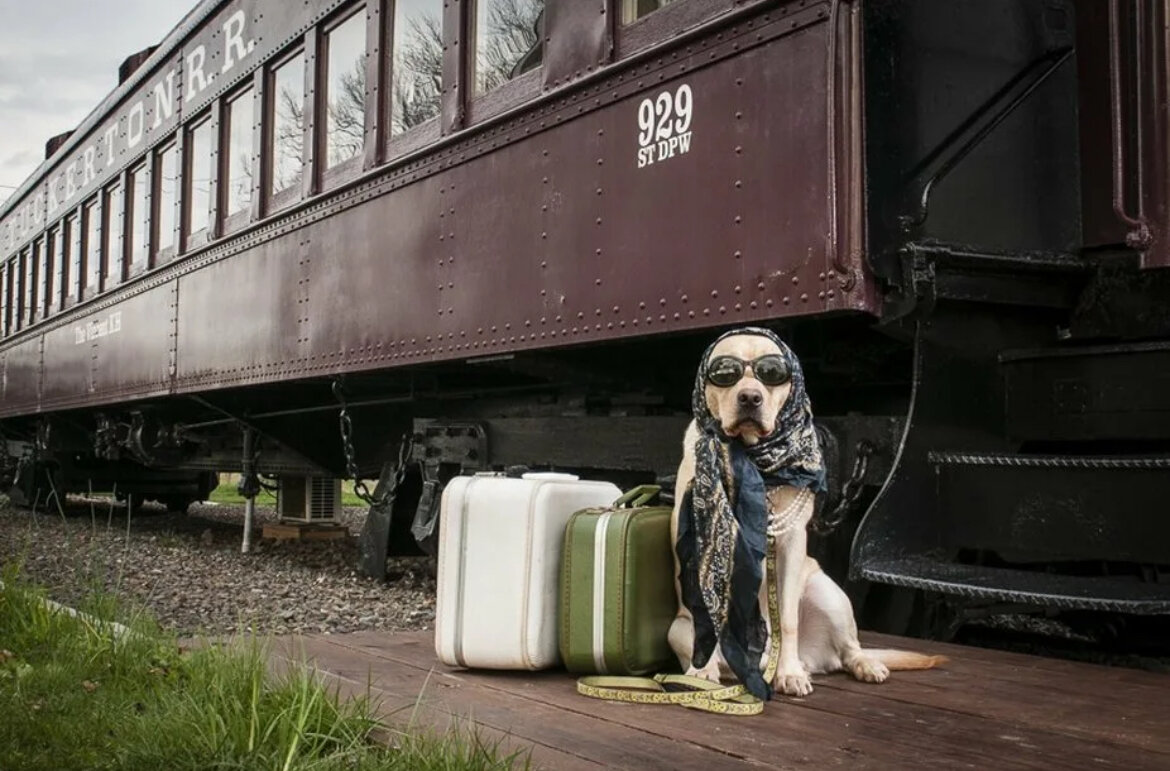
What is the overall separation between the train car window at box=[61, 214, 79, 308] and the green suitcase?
33.4 ft

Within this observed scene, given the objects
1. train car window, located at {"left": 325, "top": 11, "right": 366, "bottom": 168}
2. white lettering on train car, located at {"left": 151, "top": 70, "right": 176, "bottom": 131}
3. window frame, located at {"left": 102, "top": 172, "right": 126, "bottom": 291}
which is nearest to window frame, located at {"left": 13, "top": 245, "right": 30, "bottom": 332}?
window frame, located at {"left": 102, "top": 172, "right": 126, "bottom": 291}

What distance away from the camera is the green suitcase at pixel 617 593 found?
2.68 m

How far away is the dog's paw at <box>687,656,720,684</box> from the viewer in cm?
256

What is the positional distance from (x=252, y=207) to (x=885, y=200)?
4933 mm

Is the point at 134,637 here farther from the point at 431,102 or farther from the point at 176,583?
the point at 176,583

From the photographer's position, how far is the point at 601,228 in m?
4.26

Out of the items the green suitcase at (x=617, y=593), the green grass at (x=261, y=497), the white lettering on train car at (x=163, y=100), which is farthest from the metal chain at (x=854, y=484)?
the green grass at (x=261, y=497)

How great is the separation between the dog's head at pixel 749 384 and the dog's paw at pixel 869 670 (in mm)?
588

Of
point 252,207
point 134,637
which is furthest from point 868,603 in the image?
point 252,207

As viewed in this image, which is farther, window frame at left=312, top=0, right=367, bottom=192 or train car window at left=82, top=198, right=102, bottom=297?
train car window at left=82, top=198, right=102, bottom=297

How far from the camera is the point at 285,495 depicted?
1080 centimetres

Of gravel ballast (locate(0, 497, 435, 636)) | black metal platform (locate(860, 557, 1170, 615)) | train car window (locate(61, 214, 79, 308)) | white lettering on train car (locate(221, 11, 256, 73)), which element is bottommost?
gravel ballast (locate(0, 497, 435, 636))

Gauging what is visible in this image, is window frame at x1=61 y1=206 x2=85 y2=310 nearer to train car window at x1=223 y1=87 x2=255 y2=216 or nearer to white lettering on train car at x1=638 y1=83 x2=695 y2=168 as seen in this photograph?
train car window at x1=223 y1=87 x2=255 y2=216

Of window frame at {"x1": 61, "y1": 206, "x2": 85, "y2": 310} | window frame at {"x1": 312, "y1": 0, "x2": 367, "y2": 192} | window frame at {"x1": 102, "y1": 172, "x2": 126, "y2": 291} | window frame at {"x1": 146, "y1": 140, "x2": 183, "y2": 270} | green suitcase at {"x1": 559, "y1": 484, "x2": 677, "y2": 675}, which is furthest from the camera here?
window frame at {"x1": 61, "y1": 206, "x2": 85, "y2": 310}
